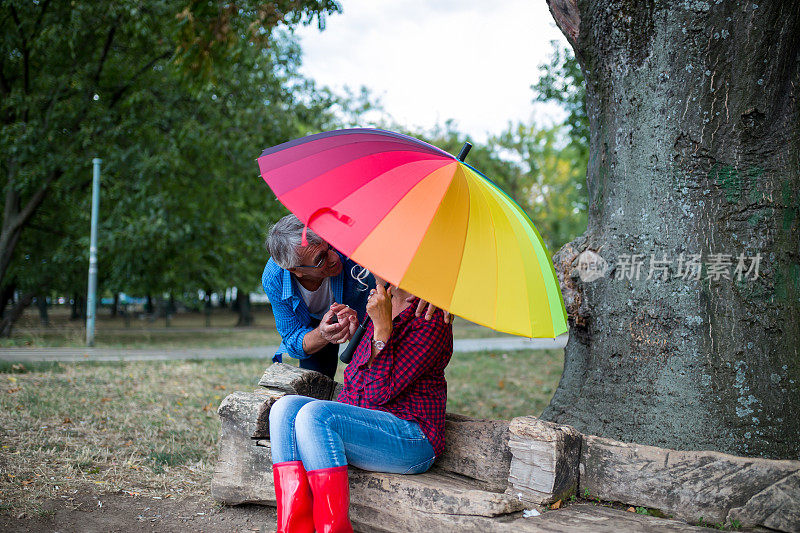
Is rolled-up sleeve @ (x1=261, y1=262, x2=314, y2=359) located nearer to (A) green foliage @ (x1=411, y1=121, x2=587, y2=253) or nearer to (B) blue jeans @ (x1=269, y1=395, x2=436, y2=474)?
(B) blue jeans @ (x1=269, y1=395, x2=436, y2=474)

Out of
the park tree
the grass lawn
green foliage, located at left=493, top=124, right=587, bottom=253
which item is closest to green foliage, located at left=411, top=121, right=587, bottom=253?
green foliage, located at left=493, top=124, right=587, bottom=253

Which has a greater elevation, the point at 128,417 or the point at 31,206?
the point at 31,206

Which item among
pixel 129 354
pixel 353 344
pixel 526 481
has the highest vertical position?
pixel 353 344

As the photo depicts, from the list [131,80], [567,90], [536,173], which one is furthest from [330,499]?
[536,173]

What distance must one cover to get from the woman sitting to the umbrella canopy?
1.59ft

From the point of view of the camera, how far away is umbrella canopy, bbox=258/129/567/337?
2.44m

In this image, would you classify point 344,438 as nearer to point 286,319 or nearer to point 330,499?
point 330,499

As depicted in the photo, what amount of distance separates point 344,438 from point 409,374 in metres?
0.43

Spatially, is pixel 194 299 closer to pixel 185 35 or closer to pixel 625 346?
pixel 185 35

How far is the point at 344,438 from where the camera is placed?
2.89 metres

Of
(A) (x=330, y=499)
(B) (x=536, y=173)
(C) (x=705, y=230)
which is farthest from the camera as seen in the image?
(B) (x=536, y=173)

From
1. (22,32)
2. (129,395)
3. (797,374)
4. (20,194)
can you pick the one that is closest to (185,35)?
(129,395)

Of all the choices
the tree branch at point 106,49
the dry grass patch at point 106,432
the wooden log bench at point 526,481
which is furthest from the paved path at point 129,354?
the wooden log bench at point 526,481

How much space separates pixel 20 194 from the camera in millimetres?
14578
